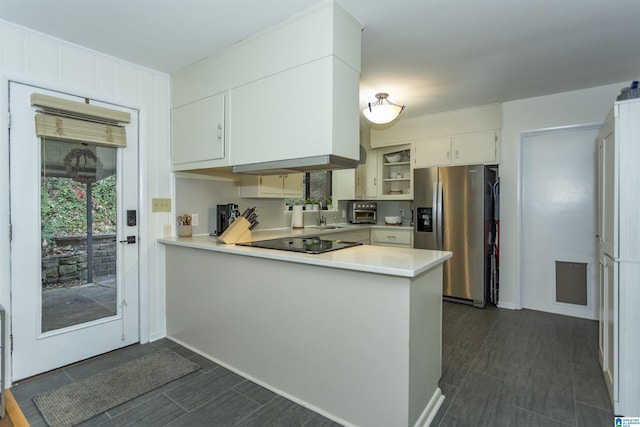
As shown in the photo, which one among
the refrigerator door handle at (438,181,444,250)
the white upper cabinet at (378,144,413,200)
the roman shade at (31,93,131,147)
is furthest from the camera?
the white upper cabinet at (378,144,413,200)

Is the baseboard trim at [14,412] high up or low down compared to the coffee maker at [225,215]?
down

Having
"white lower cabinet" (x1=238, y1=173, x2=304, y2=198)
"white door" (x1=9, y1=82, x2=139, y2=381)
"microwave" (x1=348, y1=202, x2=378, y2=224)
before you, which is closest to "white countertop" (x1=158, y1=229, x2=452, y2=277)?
"white door" (x1=9, y1=82, x2=139, y2=381)

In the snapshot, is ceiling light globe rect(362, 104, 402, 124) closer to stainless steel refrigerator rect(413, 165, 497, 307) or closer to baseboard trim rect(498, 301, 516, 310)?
stainless steel refrigerator rect(413, 165, 497, 307)

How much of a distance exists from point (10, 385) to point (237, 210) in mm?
1977

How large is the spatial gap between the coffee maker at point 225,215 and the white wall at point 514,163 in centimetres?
304

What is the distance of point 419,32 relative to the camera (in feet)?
7.21

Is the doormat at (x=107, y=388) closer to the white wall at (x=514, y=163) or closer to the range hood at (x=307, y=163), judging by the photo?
the range hood at (x=307, y=163)

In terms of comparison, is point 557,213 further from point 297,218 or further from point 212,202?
point 212,202

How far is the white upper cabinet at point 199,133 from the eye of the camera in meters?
2.51

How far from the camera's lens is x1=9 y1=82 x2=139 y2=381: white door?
2164 millimetres

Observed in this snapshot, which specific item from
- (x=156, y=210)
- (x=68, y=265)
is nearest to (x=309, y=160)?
(x=156, y=210)

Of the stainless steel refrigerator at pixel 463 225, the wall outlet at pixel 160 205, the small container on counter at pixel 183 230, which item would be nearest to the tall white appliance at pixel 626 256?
the stainless steel refrigerator at pixel 463 225

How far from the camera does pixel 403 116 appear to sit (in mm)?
4340

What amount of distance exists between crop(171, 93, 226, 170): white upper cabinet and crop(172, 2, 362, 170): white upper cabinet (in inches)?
1.7
